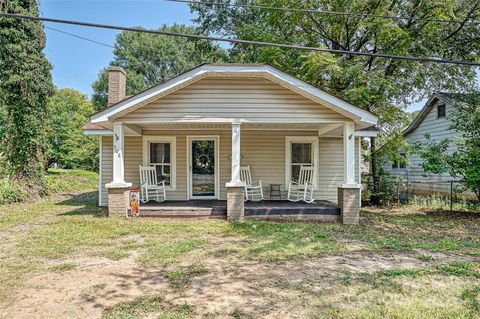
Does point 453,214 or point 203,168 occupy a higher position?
point 203,168

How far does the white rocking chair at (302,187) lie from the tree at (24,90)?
917 centimetres

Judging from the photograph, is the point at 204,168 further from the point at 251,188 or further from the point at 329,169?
the point at 329,169

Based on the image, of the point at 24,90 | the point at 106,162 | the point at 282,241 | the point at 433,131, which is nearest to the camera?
the point at 282,241

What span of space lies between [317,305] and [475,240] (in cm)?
478

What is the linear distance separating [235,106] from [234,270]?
450cm

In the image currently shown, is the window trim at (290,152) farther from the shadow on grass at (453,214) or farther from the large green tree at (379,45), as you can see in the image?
the shadow on grass at (453,214)

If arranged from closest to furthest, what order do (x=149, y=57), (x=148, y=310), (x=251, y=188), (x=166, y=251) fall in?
(x=148, y=310), (x=166, y=251), (x=251, y=188), (x=149, y=57)

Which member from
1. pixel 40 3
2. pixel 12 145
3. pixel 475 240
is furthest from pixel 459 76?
pixel 12 145

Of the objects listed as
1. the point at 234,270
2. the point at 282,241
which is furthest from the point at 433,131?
the point at 234,270

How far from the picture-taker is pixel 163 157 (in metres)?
9.91

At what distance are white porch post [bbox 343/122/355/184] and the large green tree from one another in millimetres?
2487

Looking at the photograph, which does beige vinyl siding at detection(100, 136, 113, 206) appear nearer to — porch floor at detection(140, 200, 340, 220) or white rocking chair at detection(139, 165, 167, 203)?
white rocking chair at detection(139, 165, 167, 203)

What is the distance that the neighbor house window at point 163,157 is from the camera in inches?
387

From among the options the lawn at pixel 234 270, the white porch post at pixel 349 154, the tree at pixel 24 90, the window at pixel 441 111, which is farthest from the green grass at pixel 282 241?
the window at pixel 441 111
